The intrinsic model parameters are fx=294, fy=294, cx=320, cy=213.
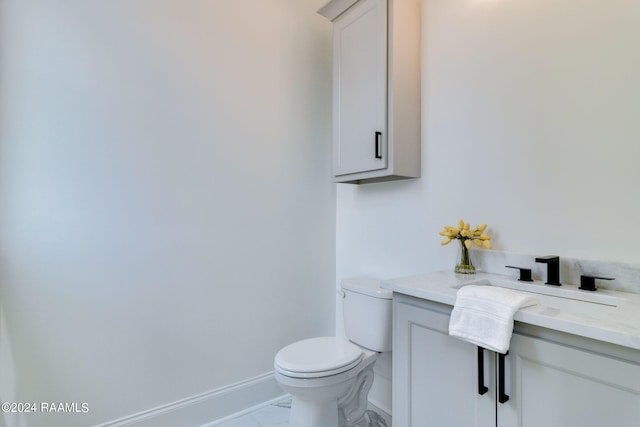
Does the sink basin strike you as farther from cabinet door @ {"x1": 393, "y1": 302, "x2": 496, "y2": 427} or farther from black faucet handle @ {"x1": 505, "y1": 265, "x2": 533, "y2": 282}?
cabinet door @ {"x1": 393, "y1": 302, "x2": 496, "y2": 427}

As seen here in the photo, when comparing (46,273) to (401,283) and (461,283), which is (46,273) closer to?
(401,283)

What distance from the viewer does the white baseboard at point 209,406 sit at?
150cm

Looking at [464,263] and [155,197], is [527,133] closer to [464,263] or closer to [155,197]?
[464,263]

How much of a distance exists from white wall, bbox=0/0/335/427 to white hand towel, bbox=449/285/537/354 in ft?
4.16

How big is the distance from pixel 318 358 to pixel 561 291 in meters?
1.03

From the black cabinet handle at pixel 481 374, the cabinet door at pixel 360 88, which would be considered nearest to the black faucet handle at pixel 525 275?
the black cabinet handle at pixel 481 374

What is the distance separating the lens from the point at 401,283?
118 centimetres

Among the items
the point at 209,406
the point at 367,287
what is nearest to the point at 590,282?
the point at 367,287

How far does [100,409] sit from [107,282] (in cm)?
59

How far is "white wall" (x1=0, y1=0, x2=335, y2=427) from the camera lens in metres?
1.28

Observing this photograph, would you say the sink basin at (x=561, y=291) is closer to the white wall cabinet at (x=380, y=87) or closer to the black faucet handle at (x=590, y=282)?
the black faucet handle at (x=590, y=282)

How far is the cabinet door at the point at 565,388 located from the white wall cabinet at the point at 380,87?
3.15 ft

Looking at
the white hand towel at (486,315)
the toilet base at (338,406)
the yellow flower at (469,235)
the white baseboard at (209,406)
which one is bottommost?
the white baseboard at (209,406)

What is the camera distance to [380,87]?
5.07ft
